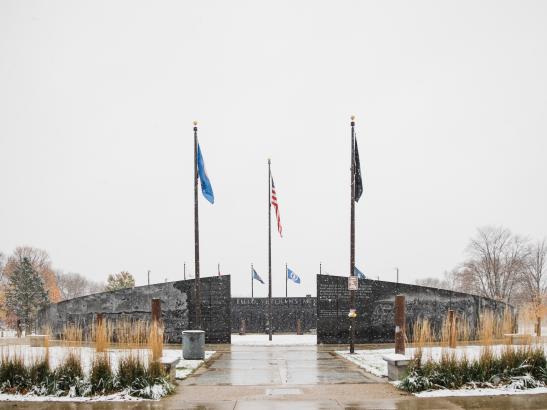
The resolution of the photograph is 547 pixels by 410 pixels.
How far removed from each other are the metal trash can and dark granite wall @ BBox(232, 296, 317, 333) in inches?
652

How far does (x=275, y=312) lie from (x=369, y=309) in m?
11.2

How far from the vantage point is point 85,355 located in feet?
41.3

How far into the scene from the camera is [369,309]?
22469 millimetres

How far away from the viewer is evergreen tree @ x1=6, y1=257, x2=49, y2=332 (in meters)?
56.7

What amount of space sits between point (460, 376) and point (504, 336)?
1.88 m

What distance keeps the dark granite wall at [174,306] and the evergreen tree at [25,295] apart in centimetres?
3764

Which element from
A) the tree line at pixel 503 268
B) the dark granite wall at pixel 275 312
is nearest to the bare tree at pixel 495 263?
the tree line at pixel 503 268

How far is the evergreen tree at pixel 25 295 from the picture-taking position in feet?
186

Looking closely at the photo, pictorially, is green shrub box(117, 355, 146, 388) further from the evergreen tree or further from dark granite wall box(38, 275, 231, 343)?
the evergreen tree

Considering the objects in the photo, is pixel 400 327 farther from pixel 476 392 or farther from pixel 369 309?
pixel 369 309

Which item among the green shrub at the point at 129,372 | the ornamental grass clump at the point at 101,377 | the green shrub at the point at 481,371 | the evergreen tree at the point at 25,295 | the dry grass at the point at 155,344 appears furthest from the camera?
the evergreen tree at the point at 25,295

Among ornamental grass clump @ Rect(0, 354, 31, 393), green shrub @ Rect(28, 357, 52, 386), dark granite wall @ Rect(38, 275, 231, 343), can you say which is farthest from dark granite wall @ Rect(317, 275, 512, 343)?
ornamental grass clump @ Rect(0, 354, 31, 393)

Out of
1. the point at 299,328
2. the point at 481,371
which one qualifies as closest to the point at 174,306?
the point at 299,328

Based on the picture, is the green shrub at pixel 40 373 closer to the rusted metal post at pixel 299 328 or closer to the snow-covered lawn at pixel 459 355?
the snow-covered lawn at pixel 459 355
